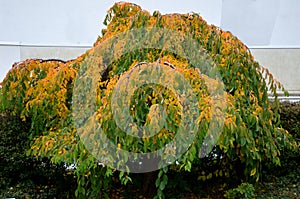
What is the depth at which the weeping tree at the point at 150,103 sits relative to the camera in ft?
8.52

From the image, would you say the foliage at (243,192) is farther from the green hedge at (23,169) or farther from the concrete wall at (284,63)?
the concrete wall at (284,63)

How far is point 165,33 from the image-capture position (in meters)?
3.06

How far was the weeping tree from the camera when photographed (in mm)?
2596

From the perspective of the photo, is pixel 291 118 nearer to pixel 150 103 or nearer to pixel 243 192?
pixel 243 192

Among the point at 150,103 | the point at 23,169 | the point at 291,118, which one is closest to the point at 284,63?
the point at 291,118

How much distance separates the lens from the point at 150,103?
2.80 metres

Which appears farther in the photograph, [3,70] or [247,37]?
[247,37]

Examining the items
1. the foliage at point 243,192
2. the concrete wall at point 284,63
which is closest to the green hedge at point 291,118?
the foliage at point 243,192

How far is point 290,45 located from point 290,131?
257 cm

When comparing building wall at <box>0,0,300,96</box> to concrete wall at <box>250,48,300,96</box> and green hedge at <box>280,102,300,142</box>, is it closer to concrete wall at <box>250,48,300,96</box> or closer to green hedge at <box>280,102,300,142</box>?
concrete wall at <box>250,48,300,96</box>

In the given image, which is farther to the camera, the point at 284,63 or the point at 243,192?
the point at 284,63

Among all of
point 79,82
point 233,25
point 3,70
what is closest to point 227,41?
point 79,82

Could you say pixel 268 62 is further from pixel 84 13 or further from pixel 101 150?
pixel 101 150

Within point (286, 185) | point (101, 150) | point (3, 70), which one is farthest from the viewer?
point (3, 70)
